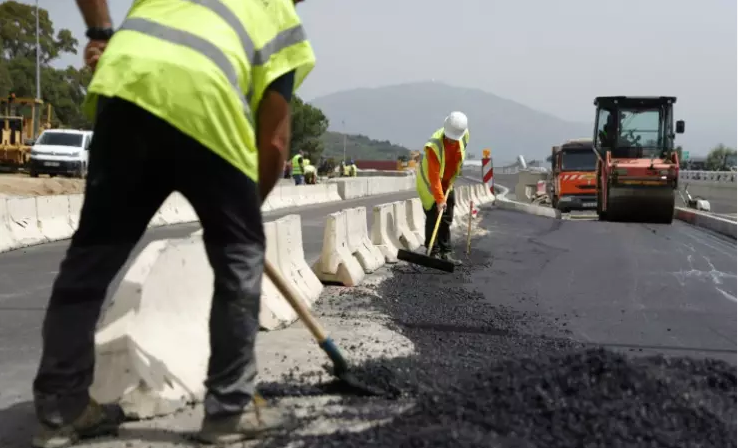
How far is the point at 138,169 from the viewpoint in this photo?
299 centimetres

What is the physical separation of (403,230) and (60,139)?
24.1m

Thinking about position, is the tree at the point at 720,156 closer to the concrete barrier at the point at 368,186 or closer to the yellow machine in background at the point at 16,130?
the concrete barrier at the point at 368,186

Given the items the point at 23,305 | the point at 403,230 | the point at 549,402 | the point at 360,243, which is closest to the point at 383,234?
the point at 403,230

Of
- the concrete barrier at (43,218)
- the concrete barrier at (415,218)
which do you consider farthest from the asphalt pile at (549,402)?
the concrete barrier at (415,218)

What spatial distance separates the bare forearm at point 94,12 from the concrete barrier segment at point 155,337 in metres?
0.99

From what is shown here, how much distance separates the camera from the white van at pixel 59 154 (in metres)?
31.6

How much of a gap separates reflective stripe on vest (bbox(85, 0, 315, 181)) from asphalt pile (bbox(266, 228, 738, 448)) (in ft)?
3.87

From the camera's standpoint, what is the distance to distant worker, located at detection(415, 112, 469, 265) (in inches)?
407

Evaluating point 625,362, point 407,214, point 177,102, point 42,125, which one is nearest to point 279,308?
point 625,362

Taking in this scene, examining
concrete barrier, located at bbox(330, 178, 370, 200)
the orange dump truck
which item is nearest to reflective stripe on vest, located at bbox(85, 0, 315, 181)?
the orange dump truck

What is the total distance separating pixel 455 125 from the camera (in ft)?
33.4

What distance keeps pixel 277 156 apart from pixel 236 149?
27cm

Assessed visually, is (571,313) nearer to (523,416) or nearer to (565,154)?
(523,416)

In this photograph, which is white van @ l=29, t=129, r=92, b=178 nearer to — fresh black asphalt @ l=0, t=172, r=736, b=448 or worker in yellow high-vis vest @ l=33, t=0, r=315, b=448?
fresh black asphalt @ l=0, t=172, r=736, b=448
